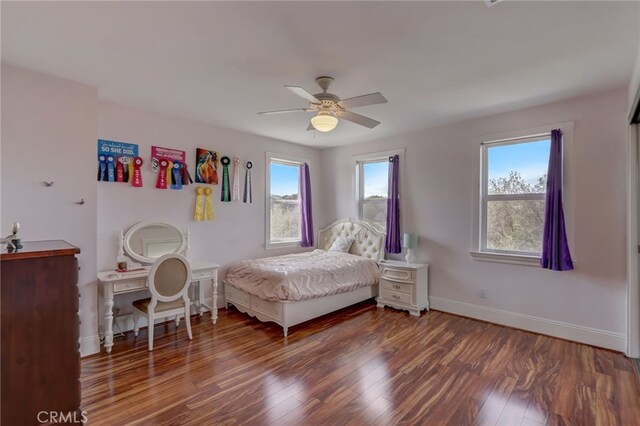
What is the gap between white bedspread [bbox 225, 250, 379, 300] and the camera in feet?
11.3

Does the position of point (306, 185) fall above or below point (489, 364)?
above

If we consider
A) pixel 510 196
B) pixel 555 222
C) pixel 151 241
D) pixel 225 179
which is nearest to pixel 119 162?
pixel 151 241

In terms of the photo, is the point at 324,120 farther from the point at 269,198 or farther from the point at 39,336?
the point at 269,198

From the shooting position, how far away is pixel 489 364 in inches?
108

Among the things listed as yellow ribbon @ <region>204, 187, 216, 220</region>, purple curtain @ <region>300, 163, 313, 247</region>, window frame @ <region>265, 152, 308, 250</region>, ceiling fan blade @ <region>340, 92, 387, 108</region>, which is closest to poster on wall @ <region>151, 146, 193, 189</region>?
yellow ribbon @ <region>204, 187, 216, 220</region>

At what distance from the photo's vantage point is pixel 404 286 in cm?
412

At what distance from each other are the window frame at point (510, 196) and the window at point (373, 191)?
4.53ft

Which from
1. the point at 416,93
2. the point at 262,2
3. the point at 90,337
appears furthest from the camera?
the point at 416,93

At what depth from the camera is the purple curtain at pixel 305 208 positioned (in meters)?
5.32

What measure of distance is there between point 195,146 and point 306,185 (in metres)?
1.97

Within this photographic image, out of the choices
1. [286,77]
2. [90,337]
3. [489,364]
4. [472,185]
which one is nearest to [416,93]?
[286,77]

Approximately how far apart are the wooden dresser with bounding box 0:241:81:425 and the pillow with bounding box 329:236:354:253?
12.1ft

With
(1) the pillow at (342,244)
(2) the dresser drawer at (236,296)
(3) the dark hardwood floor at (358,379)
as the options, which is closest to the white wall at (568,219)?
(3) the dark hardwood floor at (358,379)

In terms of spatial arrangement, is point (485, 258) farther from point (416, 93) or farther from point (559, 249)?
point (416, 93)
